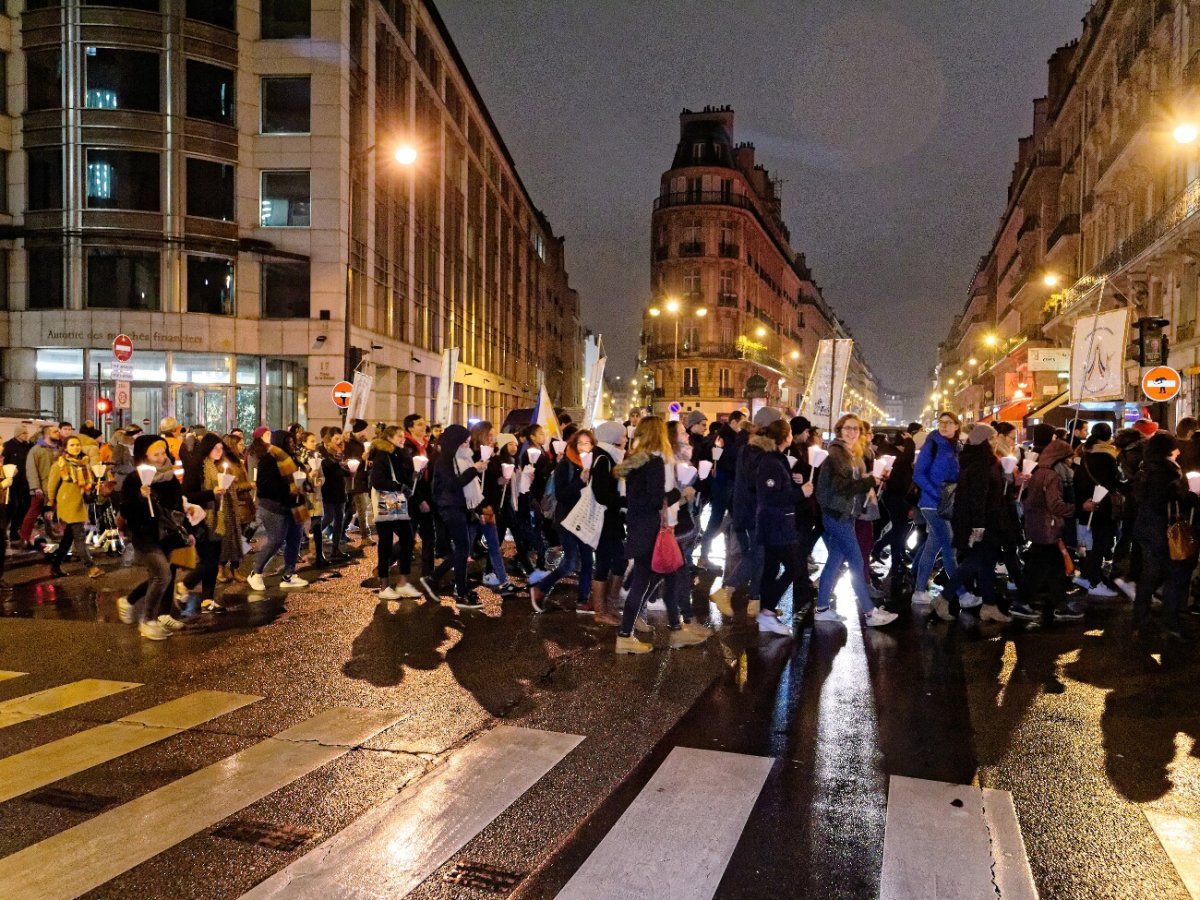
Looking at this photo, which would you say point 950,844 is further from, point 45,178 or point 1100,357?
point 45,178

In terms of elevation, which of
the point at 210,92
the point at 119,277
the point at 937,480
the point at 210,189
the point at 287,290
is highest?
the point at 210,92

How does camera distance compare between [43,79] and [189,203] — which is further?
[189,203]

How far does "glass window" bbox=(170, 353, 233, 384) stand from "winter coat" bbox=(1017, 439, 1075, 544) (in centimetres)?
2565

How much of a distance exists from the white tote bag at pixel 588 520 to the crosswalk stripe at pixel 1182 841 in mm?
4699

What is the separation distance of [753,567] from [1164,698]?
3.66 metres

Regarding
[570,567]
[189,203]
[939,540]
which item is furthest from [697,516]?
[189,203]

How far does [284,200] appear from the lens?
2930 centimetres

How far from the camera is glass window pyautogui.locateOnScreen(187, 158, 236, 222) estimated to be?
28.2 m

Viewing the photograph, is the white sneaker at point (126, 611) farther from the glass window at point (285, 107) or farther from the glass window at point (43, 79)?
the glass window at point (43, 79)

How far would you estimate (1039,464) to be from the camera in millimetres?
8461

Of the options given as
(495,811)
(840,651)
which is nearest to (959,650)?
(840,651)

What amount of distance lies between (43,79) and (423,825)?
3127 cm

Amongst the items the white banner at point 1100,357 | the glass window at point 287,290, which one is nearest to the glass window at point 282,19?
the glass window at point 287,290

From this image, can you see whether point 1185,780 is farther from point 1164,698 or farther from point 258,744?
point 258,744
